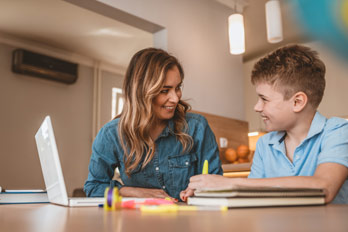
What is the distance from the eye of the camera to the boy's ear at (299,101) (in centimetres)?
110

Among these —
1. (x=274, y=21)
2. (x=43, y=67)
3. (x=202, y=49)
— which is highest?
(x=43, y=67)

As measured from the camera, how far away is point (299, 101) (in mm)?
1104

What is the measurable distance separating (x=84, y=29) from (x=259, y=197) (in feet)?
12.4

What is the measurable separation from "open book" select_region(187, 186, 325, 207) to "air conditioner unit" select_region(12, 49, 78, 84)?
Answer: 162 inches

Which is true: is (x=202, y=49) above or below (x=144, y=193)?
above

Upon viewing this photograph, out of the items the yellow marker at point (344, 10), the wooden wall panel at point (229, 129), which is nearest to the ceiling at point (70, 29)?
the wooden wall panel at point (229, 129)

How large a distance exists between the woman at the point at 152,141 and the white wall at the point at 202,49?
113 centimetres

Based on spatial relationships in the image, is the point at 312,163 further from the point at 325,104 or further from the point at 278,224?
the point at 325,104

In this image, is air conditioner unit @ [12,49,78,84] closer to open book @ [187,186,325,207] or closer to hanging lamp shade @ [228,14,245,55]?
hanging lamp shade @ [228,14,245,55]

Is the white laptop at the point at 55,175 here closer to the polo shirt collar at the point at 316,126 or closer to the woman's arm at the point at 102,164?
the woman's arm at the point at 102,164

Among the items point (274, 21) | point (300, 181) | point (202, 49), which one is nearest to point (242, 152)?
point (202, 49)

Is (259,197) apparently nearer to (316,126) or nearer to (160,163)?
(316,126)

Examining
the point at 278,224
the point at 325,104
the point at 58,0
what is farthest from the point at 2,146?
the point at 278,224

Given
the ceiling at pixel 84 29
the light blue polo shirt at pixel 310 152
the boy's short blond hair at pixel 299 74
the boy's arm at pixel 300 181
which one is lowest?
the boy's arm at pixel 300 181
